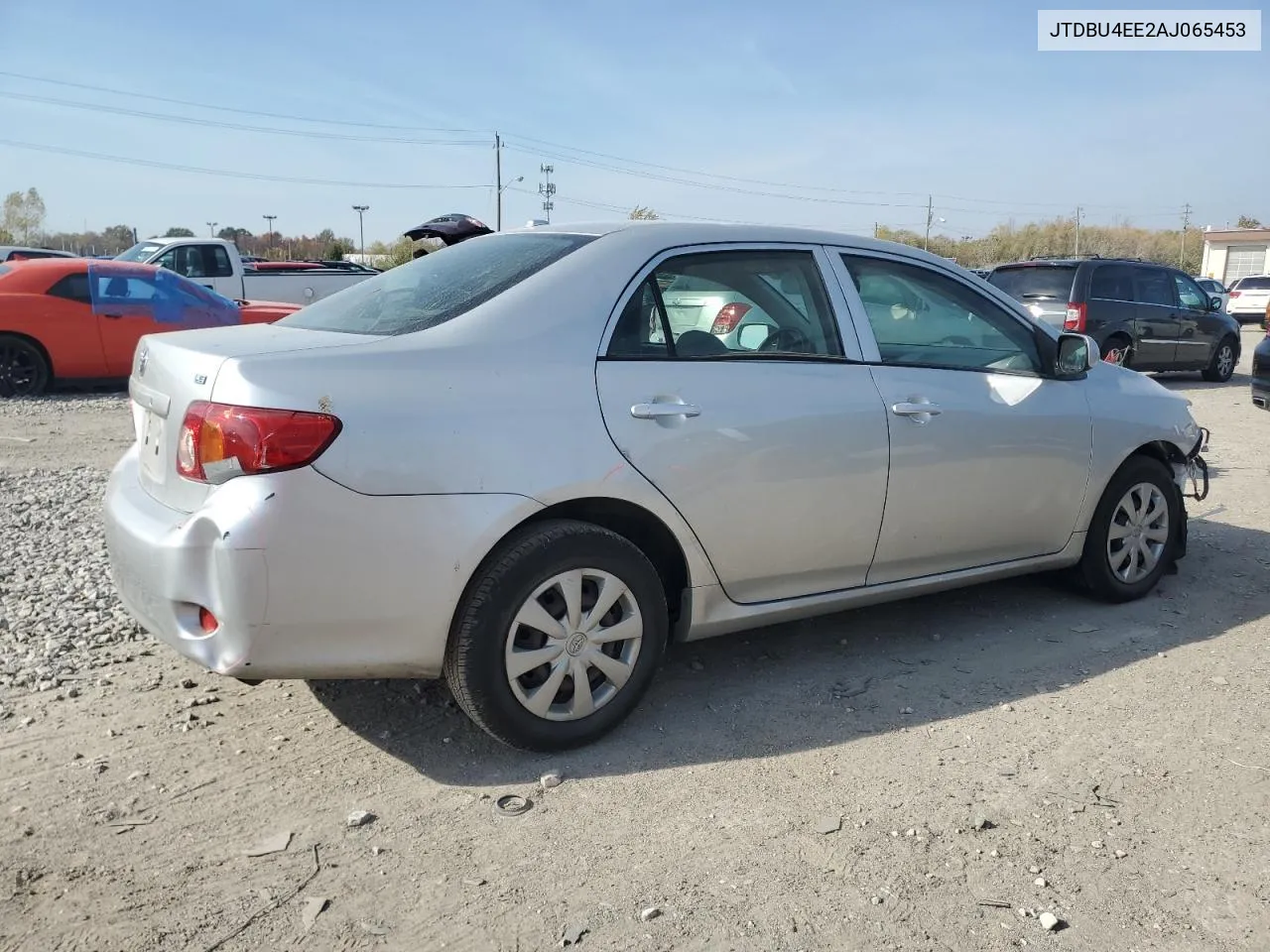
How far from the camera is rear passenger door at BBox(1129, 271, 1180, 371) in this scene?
1437cm

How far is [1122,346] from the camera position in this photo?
46.4 ft

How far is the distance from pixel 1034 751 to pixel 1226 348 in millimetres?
14672

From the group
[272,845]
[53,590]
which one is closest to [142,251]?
[53,590]

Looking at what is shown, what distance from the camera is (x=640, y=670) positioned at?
3473 mm

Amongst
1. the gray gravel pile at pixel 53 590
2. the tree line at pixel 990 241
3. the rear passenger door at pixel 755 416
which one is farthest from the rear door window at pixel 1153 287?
the tree line at pixel 990 241

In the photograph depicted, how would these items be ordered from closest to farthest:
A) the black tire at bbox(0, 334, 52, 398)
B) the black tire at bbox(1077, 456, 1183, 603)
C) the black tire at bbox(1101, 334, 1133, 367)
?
the black tire at bbox(1077, 456, 1183, 603) → the black tire at bbox(0, 334, 52, 398) → the black tire at bbox(1101, 334, 1133, 367)

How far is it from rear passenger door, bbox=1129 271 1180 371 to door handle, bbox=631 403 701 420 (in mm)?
12744

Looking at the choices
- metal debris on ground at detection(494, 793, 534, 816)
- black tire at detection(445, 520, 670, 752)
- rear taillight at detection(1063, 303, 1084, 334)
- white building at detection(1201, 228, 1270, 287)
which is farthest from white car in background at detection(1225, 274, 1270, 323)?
white building at detection(1201, 228, 1270, 287)

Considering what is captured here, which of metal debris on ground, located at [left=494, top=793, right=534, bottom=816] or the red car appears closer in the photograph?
metal debris on ground, located at [left=494, top=793, right=534, bottom=816]

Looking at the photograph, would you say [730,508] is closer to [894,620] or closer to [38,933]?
[894,620]

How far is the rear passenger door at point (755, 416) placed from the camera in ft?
11.3

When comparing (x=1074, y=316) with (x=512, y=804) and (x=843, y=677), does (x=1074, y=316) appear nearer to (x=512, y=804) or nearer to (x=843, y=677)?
(x=843, y=677)

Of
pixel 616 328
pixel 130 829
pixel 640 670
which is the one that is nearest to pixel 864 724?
pixel 640 670

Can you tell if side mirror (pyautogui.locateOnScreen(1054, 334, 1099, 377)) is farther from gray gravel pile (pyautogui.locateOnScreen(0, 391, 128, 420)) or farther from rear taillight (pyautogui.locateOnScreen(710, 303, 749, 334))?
gray gravel pile (pyautogui.locateOnScreen(0, 391, 128, 420))
